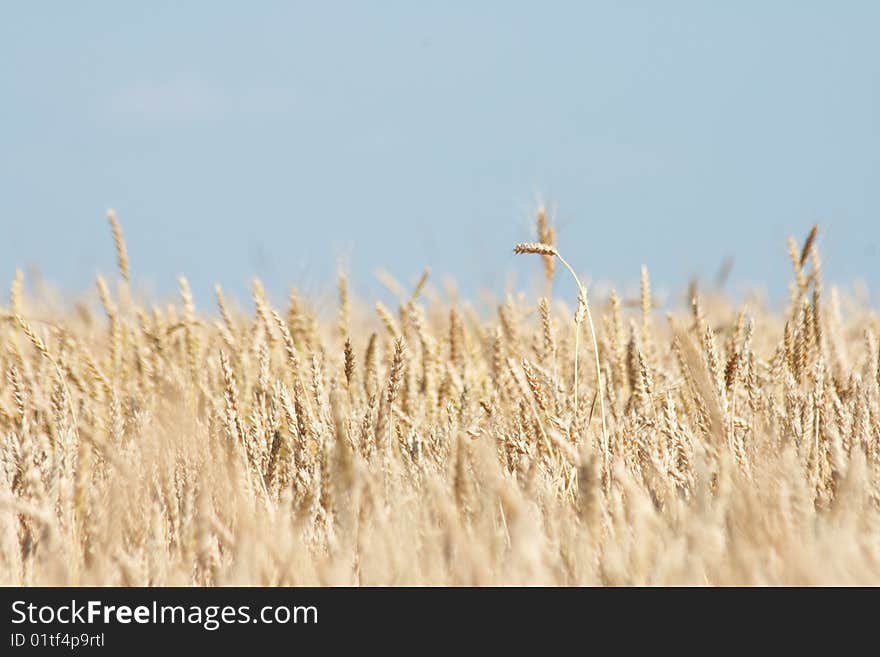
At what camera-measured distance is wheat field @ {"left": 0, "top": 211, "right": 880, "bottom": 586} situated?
1213 mm

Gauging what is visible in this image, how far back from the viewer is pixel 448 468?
5.81 ft

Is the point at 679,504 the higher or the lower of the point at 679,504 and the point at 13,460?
the lower

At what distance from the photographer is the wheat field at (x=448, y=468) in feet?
3.98

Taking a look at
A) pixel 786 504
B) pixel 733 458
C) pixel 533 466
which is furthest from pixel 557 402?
pixel 786 504
